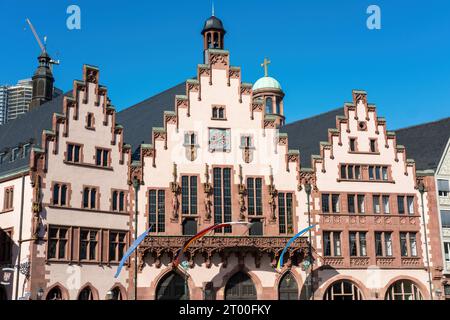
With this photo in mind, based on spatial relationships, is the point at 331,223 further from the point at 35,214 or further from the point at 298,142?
the point at 35,214

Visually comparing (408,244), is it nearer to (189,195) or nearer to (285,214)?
(285,214)

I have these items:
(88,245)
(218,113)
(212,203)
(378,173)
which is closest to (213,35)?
(218,113)

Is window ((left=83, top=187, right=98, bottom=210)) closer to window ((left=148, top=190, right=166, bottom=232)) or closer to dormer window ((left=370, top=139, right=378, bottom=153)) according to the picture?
window ((left=148, top=190, right=166, bottom=232))

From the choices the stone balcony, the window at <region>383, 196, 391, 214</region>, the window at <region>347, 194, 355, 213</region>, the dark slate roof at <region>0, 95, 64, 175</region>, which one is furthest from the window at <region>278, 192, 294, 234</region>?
the dark slate roof at <region>0, 95, 64, 175</region>

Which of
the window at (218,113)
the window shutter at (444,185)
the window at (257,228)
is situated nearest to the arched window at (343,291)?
the window at (257,228)

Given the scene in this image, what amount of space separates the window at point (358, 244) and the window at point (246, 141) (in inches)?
461

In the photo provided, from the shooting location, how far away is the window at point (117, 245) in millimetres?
49844

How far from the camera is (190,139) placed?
53438 millimetres

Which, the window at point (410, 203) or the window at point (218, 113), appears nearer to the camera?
the window at point (218, 113)

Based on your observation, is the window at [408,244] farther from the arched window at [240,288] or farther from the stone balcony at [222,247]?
the arched window at [240,288]

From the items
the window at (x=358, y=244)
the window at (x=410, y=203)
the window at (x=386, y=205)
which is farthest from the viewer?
the window at (x=410, y=203)
